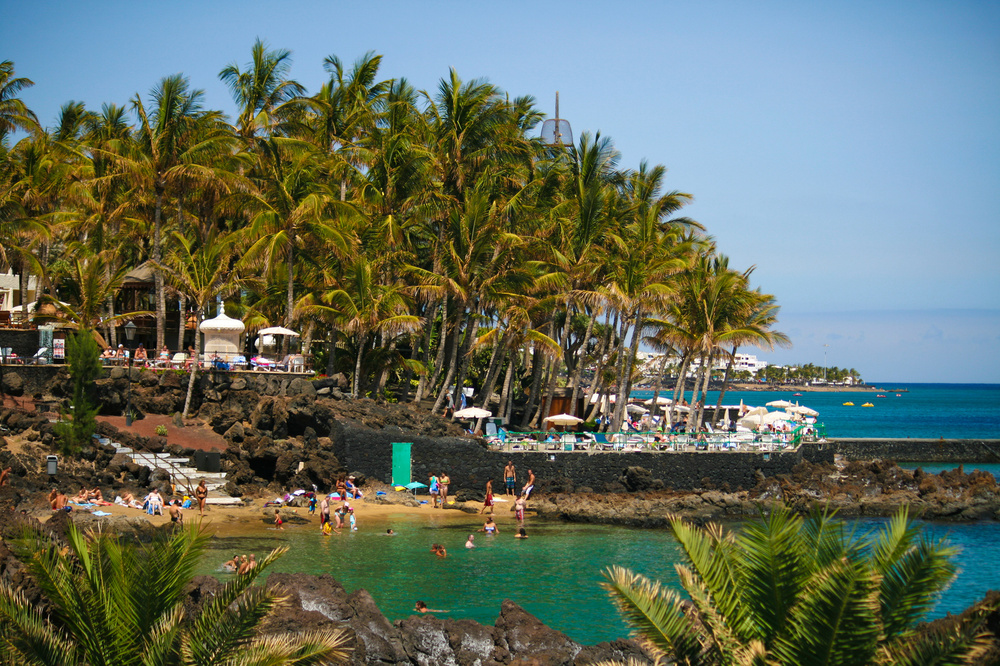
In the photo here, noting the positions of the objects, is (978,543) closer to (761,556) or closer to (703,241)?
(703,241)

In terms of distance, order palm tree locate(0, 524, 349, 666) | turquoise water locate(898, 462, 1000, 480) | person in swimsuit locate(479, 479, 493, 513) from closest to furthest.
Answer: palm tree locate(0, 524, 349, 666) < person in swimsuit locate(479, 479, 493, 513) < turquoise water locate(898, 462, 1000, 480)

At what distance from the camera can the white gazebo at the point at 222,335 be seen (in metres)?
33.1

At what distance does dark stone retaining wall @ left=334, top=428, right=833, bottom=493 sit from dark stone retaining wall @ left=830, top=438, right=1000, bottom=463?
2221 centimetres

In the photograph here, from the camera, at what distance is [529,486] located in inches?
1152

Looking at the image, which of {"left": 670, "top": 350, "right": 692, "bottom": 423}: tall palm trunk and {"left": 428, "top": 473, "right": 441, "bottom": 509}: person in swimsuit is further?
{"left": 670, "top": 350, "right": 692, "bottom": 423}: tall palm trunk

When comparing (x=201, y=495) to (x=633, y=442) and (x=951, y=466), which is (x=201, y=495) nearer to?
(x=633, y=442)

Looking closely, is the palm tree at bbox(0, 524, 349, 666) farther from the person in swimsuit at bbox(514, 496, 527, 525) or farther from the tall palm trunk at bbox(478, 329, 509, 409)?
the tall palm trunk at bbox(478, 329, 509, 409)

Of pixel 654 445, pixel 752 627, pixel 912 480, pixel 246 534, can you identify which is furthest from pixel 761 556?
pixel 912 480

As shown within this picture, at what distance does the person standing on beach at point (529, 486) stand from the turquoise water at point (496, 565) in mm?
2045

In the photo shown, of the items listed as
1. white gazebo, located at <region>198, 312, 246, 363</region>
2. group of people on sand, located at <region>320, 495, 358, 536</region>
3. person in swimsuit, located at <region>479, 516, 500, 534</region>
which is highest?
white gazebo, located at <region>198, 312, 246, 363</region>

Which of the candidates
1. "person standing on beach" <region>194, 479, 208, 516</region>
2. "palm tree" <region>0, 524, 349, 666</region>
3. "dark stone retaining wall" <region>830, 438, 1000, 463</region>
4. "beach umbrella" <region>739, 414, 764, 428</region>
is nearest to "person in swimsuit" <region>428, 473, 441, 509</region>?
"person standing on beach" <region>194, 479, 208, 516</region>

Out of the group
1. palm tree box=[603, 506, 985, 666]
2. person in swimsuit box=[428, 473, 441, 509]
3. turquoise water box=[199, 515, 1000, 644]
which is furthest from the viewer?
person in swimsuit box=[428, 473, 441, 509]

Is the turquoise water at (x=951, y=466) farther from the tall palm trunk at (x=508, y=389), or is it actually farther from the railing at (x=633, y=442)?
the tall palm trunk at (x=508, y=389)

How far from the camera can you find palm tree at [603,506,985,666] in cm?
620
